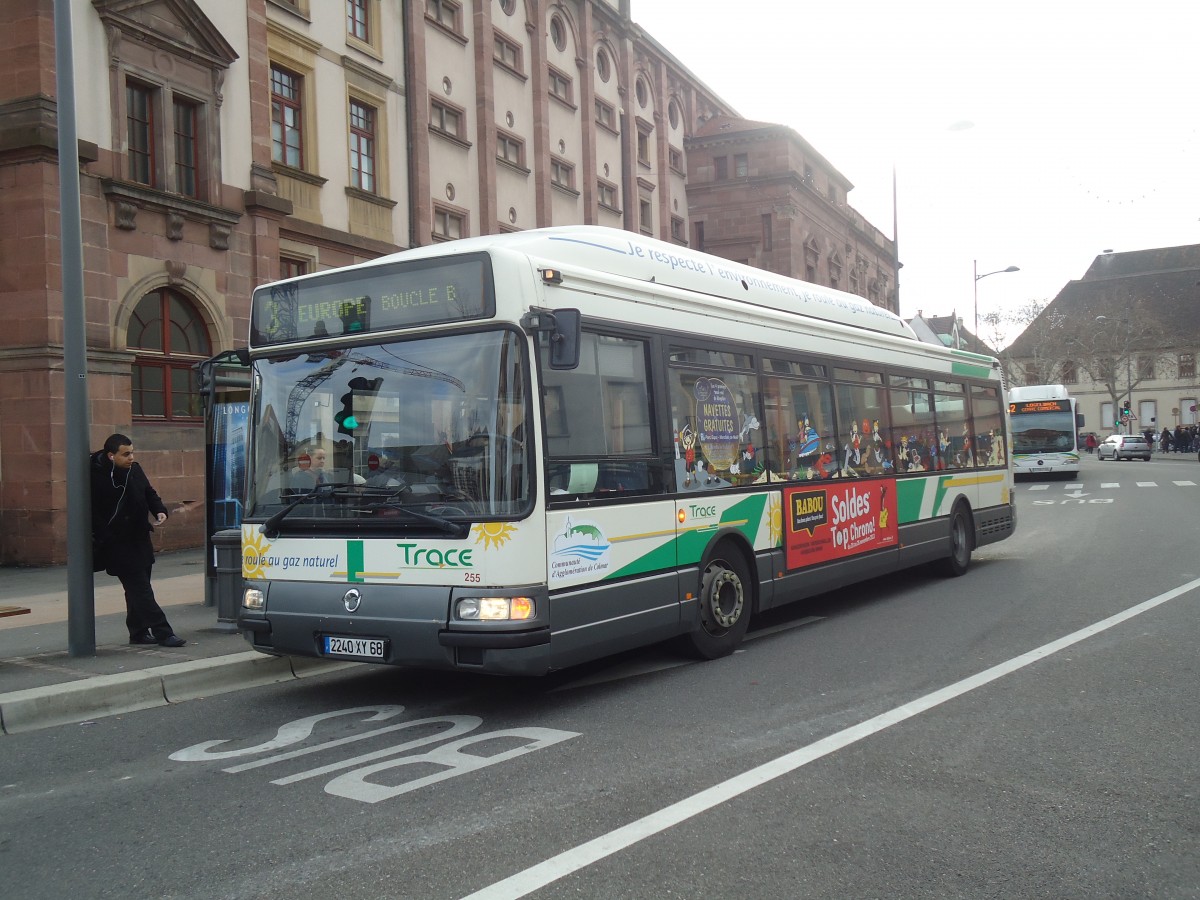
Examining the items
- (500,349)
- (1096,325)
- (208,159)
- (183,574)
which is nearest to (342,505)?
(500,349)

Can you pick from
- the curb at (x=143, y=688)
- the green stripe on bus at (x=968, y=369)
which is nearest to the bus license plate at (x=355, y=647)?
the curb at (x=143, y=688)

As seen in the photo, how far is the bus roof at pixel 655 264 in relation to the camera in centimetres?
737

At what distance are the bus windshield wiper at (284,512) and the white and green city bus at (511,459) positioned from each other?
0.7 inches

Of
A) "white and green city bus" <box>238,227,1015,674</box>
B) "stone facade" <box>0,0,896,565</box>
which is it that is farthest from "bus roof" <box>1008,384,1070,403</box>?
"white and green city bus" <box>238,227,1015,674</box>

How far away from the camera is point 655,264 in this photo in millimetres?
8523

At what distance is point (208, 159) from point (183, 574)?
24.9 ft

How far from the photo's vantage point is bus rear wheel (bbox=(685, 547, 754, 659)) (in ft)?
27.0

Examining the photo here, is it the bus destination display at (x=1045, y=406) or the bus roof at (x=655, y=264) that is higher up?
the bus roof at (x=655, y=264)

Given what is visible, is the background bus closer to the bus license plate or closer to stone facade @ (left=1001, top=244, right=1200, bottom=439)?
stone facade @ (left=1001, top=244, right=1200, bottom=439)

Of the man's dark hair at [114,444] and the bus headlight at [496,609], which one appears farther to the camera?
the man's dark hair at [114,444]

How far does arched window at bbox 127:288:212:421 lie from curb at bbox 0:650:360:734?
10.2m

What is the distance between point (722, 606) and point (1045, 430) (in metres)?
33.5

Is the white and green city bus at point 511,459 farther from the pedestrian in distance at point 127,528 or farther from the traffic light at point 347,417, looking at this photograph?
the pedestrian in distance at point 127,528

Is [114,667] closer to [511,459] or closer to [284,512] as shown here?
[284,512]
